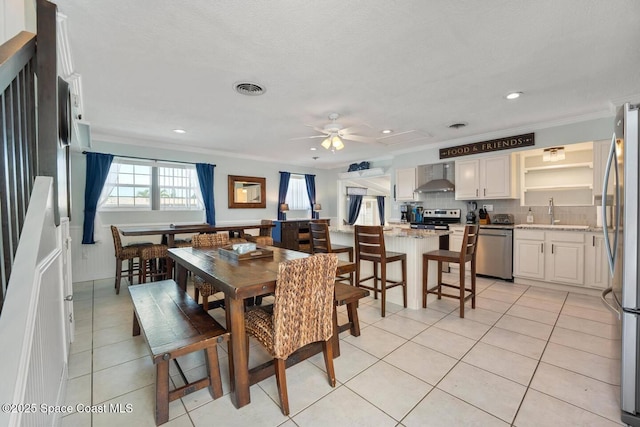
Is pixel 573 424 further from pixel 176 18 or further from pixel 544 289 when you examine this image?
pixel 176 18

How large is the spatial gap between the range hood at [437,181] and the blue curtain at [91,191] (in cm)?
575

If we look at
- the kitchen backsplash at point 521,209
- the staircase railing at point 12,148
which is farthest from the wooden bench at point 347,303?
the kitchen backsplash at point 521,209

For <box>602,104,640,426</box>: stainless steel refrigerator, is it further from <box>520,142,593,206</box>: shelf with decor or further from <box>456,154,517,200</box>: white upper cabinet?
<box>520,142,593,206</box>: shelf with decor

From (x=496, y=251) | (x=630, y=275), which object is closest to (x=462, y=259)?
(x=630, y=275)

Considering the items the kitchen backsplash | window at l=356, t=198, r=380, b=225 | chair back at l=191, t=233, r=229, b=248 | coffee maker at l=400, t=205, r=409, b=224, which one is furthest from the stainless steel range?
window at l=356, t=198, r=380, b=225

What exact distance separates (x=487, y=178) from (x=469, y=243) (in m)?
2.17

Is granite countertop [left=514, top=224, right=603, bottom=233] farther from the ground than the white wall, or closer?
closer

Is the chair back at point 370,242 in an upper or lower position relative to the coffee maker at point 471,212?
lower

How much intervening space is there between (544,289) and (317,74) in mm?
4406

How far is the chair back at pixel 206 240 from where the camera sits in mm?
3023

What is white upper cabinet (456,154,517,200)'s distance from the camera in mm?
4488

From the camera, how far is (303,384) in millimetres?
1900

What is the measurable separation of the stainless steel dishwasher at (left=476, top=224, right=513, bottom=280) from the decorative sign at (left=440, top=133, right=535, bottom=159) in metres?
1.32

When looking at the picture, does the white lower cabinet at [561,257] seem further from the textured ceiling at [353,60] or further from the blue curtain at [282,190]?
the blue curtain at [282,190]
